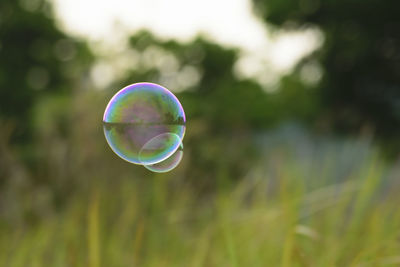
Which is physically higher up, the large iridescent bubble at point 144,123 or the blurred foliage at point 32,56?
the blurred foliage at point 32,56

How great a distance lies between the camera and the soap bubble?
2809 millimetres

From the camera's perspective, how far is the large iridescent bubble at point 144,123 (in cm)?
271

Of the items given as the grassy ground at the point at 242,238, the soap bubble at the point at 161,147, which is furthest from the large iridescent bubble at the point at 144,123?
the grassy ground at the point at 242,238

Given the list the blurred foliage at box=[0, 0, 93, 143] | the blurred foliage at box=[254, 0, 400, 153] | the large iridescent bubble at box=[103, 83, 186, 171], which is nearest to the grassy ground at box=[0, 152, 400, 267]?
the large iridescent bubble at box=[103, 83, 186, 171]

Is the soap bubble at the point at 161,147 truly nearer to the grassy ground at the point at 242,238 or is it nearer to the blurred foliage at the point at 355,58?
the grassy ground at the point at 242,238

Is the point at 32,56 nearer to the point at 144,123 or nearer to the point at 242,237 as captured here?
the point at 242,237

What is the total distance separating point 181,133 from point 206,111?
8.77m

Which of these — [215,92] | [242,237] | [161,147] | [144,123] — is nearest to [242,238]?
[242,237]

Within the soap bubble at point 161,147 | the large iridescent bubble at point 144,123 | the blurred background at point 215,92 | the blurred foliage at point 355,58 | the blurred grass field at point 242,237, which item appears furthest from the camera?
the blurred foliage at point 355,58

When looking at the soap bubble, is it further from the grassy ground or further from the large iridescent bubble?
the grassy ground

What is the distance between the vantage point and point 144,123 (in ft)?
8.80

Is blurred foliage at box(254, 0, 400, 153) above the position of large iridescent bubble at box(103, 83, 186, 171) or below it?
above

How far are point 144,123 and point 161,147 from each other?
21cm

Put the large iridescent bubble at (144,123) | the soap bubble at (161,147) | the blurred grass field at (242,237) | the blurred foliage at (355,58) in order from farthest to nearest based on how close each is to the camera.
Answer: the blurred foliage at (355,58)
the soap bubble at (161,147)
the large iridescent bubble at (144,123)
the blurred grass field at (242,237)
